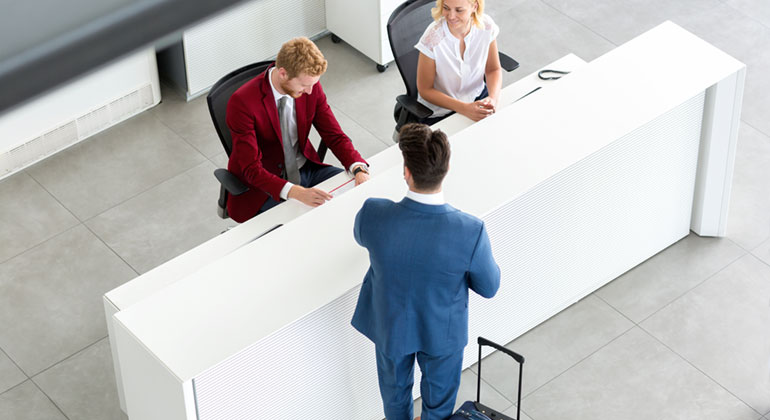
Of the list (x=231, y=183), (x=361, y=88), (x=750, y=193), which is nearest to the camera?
(x=231, y=183)

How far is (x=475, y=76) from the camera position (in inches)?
158

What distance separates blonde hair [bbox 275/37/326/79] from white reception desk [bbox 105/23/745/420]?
0.45 metres

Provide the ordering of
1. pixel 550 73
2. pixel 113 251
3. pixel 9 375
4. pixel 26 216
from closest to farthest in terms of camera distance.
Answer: pixel 9 375
pixel 550 73
pixel 113 251
pixel 26 216

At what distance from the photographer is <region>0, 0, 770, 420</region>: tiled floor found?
3748mm

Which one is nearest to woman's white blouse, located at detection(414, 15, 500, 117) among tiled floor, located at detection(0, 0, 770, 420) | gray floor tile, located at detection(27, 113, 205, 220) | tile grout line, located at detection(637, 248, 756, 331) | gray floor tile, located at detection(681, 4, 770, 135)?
tiled floor, located at detection(0, 0, 770, 420)

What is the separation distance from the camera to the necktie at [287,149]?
3463mm

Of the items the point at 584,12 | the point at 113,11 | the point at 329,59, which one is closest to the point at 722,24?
the point at 584,12

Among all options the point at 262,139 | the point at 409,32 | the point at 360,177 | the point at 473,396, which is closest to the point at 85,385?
the point at 262,139

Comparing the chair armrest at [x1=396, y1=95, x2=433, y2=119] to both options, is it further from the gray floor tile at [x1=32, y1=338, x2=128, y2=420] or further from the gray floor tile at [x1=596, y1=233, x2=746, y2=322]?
the gray floor tile at [x1=32, y1=338, x2=128, y2=420]

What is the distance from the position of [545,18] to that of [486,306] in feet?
9.01

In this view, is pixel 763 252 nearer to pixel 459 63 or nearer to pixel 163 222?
pixel 459 63

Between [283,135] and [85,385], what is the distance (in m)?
1.30

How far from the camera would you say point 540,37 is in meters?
5.69

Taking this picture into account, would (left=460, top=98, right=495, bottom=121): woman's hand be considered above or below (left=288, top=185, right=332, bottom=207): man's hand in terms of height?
above
